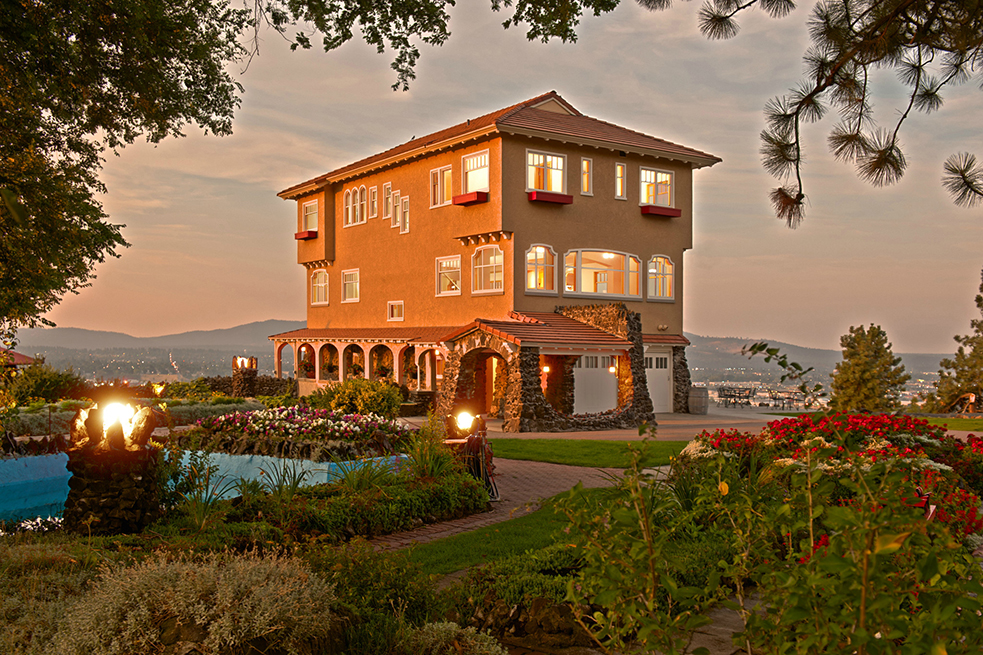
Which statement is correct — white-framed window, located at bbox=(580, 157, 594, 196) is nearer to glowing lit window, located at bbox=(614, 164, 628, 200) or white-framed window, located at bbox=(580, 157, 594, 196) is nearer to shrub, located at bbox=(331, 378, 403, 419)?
glowing lit window, located at bbox=(614, 164, 628, 200)

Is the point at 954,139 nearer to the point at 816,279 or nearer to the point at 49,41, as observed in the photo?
the point at 49,41

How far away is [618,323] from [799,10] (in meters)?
16.0

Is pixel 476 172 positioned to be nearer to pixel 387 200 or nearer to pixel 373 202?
pixel 387 200

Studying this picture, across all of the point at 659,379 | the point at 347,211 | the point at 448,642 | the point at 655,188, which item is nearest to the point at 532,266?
the point at 655,188

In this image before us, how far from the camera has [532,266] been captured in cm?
2548

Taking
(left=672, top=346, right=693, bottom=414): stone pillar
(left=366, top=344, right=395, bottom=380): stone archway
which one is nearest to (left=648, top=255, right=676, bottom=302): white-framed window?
(left=672, top=346, right=693, bottom=414): stone pillar

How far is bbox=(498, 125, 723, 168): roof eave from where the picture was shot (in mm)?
24688

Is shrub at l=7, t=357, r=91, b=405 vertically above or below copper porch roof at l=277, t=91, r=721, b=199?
below

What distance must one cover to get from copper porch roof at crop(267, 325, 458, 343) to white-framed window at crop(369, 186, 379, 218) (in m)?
5.13

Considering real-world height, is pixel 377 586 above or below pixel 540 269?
below

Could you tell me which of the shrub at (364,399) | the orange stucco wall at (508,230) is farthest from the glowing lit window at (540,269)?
the shrub at (364,399)

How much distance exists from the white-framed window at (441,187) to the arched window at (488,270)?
104 inches

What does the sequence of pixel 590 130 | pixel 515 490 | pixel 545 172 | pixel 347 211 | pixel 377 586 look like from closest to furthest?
pixel 377 586
pixel 515 490
pixel 545 172
pixel 590 130
pixel 347 211

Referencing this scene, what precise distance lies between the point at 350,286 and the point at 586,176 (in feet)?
42.7
